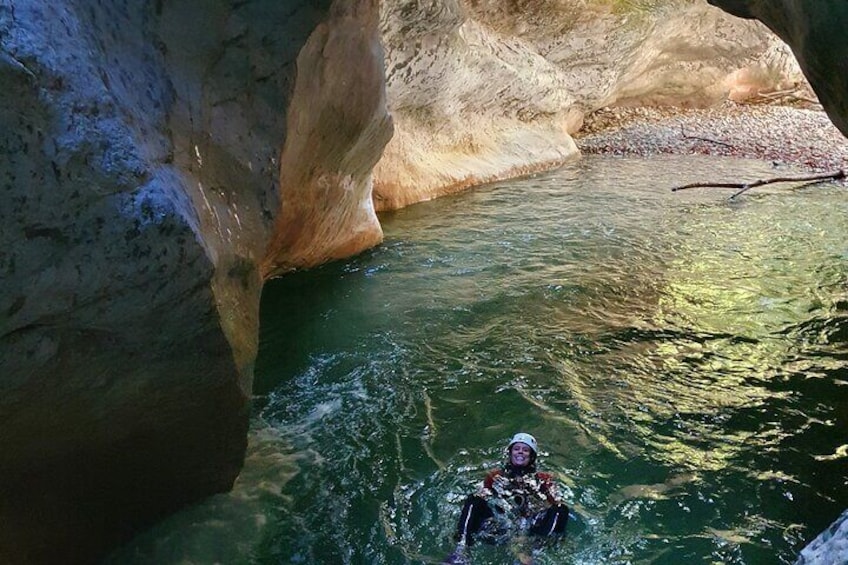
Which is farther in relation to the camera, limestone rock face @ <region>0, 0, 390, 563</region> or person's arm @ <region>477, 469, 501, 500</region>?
person's arm @ <region>477, 469, 501, 500</region>

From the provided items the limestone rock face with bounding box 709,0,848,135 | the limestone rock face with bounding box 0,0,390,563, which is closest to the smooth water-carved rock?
the limestone rock face with bounding box 0,0,390,563

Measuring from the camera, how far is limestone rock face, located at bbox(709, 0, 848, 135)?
4.99 metres

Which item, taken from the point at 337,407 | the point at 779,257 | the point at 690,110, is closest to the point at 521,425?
the point at 337,407

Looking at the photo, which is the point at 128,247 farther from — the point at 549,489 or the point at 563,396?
the point at 563,396

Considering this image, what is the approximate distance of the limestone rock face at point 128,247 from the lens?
355 centimetres

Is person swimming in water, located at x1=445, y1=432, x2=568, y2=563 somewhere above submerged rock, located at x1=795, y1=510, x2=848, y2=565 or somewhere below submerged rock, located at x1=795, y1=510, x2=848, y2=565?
below

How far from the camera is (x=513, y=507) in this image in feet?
17.1

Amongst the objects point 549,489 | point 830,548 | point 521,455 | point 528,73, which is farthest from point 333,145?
point 528,73

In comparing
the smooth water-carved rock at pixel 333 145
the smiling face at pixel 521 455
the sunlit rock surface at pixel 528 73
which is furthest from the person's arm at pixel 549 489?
the sunlit rock surface at pixel 528 73

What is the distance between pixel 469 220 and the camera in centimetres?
1435

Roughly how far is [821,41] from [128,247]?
5013mm

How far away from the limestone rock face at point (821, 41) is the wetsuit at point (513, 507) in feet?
12.2

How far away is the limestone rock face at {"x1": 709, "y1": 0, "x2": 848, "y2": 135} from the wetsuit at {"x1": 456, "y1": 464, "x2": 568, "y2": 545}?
12.2 ft

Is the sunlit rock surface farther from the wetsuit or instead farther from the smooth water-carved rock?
the wetsuit
